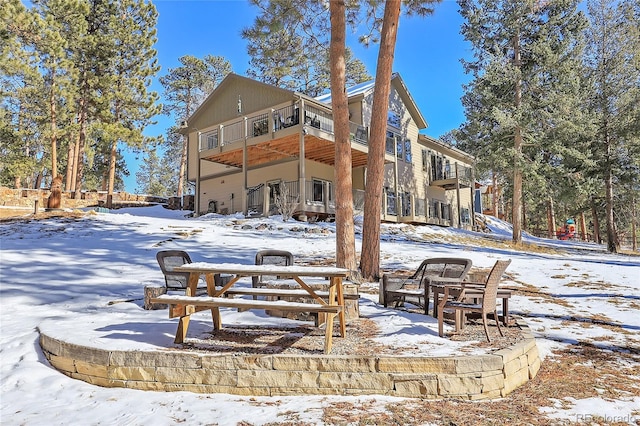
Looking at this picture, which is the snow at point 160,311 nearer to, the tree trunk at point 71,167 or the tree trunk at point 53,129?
the tree trunk at point 53,129

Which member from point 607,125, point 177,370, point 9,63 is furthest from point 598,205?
point 9,63

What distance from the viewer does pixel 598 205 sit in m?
28.0

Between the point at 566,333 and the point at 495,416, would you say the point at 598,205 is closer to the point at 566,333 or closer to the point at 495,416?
the point at 566,333

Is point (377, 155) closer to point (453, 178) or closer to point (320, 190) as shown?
point (320, 190)

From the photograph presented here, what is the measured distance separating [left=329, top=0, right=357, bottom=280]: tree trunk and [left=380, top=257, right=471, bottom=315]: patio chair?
1.17 meters

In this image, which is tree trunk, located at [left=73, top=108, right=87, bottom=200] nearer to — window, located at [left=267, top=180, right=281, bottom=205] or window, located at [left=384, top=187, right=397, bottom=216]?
window, located at [left=267, top=180, right=281, bottom=205]

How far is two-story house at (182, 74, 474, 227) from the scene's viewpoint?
18000 mm


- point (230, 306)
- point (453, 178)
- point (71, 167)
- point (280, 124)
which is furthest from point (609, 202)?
point (71, 167)

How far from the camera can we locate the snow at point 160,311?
3434mm

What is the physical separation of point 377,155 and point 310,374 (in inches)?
225

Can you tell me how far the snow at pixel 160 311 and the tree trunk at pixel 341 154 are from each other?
0.99m

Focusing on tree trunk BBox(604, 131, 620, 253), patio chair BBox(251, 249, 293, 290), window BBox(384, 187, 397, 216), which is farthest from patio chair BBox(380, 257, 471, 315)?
tree trunk BBox(604, 131, 620, 253)

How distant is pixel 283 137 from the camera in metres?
17.1

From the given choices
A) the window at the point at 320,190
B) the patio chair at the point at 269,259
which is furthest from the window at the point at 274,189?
the patio chair at the point at 269,259
